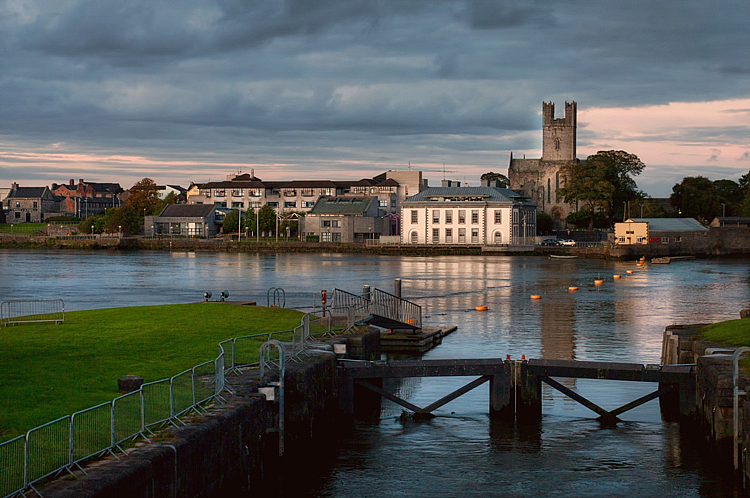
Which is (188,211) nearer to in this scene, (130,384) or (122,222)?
(122,222)

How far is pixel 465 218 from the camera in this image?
6048 inches

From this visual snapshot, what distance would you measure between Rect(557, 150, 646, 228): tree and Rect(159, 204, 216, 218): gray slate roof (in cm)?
7421

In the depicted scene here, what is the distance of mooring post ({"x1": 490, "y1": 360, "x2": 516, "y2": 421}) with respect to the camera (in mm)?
24047

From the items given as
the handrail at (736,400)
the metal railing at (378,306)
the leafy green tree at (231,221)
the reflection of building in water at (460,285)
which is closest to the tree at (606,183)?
the reflection of building in water at (460,285)

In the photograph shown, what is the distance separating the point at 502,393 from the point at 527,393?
694 millimetres

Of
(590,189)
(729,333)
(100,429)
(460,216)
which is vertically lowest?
(729,333)

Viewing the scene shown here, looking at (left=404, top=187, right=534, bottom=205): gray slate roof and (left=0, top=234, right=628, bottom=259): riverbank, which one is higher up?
(left=404, top=187, right=534, bottom=205): gray slate roof

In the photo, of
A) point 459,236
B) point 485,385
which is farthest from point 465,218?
point 485,385

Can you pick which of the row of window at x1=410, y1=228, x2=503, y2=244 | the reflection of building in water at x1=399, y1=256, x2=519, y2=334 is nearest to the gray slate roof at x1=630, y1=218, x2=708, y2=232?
the row of window at x1=410, y1=228, x2=503, y2=244

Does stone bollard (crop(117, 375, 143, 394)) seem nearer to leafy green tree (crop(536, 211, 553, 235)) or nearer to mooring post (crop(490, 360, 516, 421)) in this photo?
mooring post (crop(490, 360, 516, 421))

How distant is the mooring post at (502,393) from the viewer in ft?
78.9

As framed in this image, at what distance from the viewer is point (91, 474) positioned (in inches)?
481

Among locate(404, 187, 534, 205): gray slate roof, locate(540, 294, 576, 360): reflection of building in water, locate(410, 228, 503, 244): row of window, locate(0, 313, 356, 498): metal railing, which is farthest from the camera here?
locate(404, 187, 534, 205): gray slate roof

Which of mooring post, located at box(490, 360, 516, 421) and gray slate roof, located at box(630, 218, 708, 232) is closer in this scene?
mooring post, located at box(490, 360, 516, 421)
